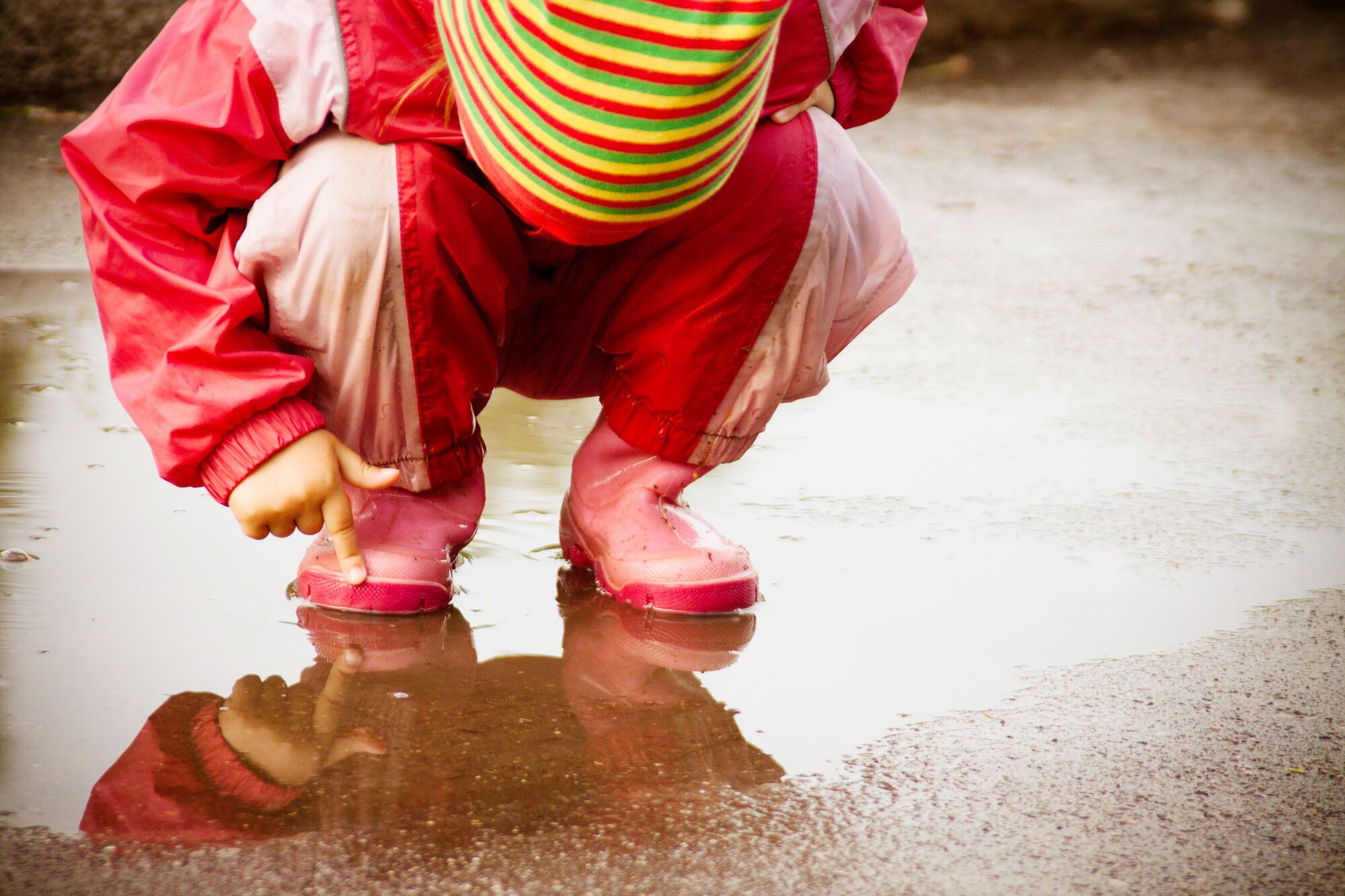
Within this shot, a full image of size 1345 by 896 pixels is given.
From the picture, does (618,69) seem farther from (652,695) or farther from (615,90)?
(652,695)

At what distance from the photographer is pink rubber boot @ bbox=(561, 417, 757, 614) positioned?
141 cm

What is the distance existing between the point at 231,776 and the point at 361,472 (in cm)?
32

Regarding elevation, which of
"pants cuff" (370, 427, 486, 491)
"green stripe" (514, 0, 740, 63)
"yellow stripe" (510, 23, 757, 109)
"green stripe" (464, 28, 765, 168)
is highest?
"green stripe" (514, 0, 740, 63)

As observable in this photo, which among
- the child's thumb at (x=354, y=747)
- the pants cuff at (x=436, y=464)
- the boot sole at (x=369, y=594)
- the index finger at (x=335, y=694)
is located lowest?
the boot sole at (x=369, y=594)

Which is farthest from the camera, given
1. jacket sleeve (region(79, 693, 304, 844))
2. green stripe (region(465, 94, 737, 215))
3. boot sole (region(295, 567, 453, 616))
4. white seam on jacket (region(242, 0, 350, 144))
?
boot sole (region(295, 567, 453, 616))

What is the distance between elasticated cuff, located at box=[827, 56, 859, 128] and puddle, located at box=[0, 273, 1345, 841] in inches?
19.3

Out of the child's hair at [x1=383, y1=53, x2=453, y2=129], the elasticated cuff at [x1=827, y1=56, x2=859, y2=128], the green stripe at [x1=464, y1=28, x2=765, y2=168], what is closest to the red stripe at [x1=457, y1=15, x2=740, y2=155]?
the green stripe at [x1=464, y1=28, x2=765, y2=168]

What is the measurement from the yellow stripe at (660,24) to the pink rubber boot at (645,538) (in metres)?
0.59

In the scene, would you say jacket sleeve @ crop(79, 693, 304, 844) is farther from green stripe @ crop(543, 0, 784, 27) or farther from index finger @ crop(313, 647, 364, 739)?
green stripe @ crop(543, 0, 784, 27)

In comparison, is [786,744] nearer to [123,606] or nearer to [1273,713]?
[1273,713]

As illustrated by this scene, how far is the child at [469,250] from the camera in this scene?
3.40 feet

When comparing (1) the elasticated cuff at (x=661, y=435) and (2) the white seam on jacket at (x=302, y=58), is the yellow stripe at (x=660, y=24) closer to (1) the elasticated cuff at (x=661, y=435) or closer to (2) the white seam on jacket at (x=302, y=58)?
(2) the white seam on jacket at (x=302, y=58)

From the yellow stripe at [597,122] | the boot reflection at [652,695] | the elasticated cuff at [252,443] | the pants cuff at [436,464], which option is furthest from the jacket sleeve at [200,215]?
the boot reflection at [652,695]

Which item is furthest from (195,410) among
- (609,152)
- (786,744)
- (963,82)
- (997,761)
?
(963,82)
